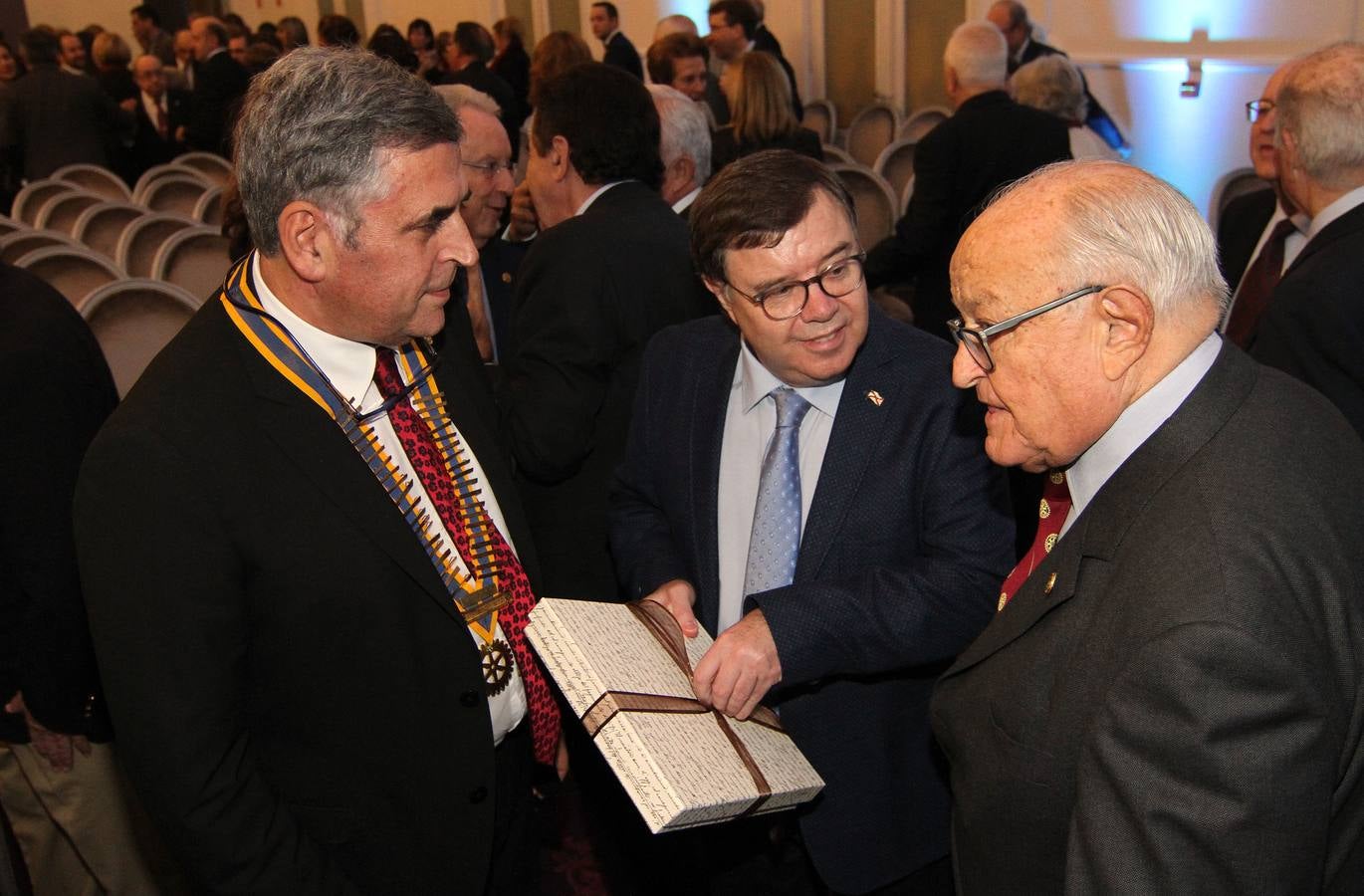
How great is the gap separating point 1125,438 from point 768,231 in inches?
26.5

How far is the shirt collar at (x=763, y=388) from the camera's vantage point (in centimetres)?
177

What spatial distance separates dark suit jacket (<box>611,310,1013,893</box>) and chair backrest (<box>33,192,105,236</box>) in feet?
15.6

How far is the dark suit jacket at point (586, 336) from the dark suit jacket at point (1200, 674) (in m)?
1.33

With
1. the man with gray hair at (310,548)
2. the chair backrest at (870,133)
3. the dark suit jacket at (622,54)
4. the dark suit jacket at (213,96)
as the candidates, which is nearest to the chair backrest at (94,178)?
the dark suit jacket at (213,96)

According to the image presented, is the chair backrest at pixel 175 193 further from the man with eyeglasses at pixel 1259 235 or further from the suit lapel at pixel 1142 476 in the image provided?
the suit lapel at pixel 1142 476

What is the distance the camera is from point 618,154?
2.62m

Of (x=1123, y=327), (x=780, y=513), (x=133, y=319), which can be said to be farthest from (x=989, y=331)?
(x=133, y=319)

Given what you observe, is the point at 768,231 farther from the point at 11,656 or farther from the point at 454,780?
the point at 11,656

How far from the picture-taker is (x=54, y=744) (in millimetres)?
2160

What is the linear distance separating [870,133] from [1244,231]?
485 cm

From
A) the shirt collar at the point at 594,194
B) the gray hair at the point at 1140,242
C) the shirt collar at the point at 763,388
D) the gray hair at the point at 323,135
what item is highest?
the gray hair at the point at 323,135

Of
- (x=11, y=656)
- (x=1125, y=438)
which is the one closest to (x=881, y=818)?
(x=1125, y=438)

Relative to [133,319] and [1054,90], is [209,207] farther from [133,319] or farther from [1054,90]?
[1054,90]

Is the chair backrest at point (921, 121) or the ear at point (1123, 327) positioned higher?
the ear at point (1123, 327)
